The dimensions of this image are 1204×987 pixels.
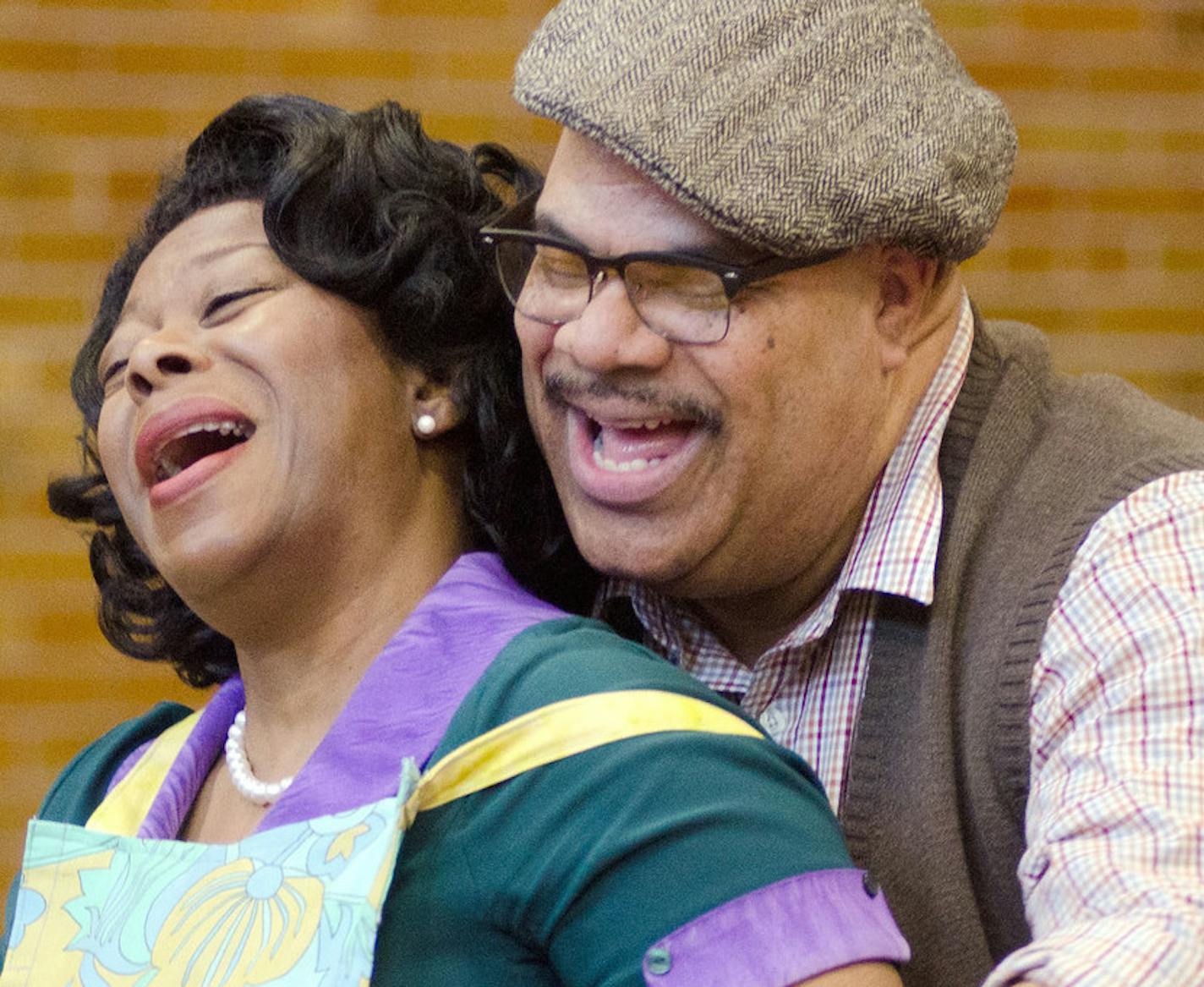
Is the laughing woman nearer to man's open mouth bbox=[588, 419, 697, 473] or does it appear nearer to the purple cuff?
the purple cuff

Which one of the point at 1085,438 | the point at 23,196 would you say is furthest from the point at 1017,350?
the point at 23,196

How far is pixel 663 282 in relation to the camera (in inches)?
62.2

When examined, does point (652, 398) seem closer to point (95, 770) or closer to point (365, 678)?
point (365, 678)

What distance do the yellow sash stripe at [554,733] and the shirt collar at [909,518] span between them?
11.6 inches

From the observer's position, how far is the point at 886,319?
5.53ft

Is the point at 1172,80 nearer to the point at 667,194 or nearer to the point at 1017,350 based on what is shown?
the point at 1017,350

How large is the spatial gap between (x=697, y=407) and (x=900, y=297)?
0.80 feet

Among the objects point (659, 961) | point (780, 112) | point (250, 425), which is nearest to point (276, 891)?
point (659, 961)

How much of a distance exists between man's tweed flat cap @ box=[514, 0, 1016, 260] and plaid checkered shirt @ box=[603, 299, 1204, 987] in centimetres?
25

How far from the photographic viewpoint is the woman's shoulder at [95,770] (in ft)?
6.09

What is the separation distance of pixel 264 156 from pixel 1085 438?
0.86 m

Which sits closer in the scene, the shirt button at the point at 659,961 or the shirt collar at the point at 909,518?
the shirt button at the point at 659,961

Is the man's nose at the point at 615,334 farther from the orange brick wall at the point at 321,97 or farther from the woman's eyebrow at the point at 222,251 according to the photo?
the orange brick wall at the point at 321,97

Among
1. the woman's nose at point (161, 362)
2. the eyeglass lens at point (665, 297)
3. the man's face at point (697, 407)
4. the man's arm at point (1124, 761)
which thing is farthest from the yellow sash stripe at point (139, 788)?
the man's arm at point (1124, 761)
